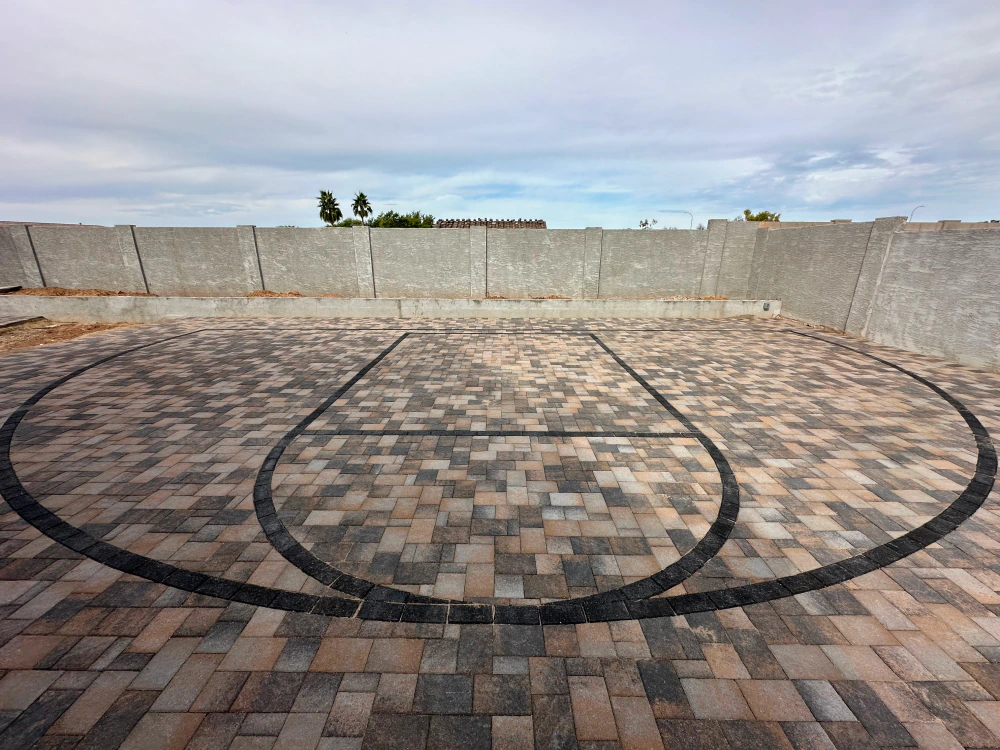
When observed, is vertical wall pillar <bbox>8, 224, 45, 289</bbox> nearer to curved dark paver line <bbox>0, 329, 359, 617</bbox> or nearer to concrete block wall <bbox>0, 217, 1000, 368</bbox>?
concrete block wall <bbox>0, 217, 1000, 368</bbox>

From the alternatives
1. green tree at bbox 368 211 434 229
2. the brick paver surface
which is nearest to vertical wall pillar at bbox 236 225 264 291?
the brick paver surface

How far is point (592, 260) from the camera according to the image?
51.2 feet

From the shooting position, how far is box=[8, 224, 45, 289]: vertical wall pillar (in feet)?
50.6

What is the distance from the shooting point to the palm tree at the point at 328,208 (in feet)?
159

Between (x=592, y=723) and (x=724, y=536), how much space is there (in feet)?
7.21

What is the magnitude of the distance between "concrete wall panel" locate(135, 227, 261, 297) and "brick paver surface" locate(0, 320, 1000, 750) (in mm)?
9650

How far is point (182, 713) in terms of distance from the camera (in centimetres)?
238

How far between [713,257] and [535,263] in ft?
22.1

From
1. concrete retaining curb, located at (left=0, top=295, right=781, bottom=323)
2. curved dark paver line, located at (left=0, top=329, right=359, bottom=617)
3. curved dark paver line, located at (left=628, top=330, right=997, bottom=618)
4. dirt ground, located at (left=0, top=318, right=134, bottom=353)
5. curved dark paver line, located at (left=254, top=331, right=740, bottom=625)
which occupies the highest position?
concrete retaining curb, located at (left=0, top=295, right=781, bottom=323)

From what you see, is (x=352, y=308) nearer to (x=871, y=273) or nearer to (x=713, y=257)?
(x=713, y=257)

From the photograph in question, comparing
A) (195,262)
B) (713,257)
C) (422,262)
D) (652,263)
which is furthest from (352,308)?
(713,257)

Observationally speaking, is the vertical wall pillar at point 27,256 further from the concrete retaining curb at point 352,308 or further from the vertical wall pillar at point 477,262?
the vertical wall pillar at point 477,262

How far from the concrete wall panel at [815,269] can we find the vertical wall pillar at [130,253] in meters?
23.1

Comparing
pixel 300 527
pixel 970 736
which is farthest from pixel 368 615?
pixel 970 736
